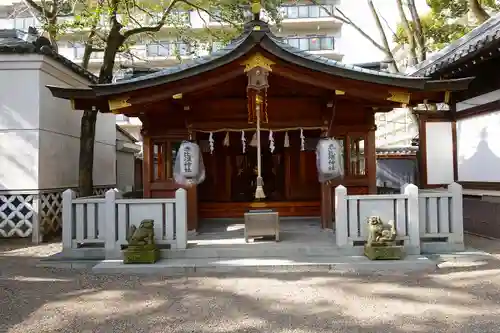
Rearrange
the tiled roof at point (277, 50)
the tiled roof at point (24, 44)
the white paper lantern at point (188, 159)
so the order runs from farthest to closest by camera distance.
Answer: the tiled roof at point (24, 44) → the white paper lantern at point (188, 159) → the tiled roof at point (277, 50)

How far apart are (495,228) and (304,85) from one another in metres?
5.90

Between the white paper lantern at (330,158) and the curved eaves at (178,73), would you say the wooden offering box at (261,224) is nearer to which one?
the white paper lantern at (330,158)

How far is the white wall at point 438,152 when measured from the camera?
12250mm

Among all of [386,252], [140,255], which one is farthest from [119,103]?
[386,252]

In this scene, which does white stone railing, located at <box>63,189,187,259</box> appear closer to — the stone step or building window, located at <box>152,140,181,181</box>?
the stone step

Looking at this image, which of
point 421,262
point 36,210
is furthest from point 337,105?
point 36,210

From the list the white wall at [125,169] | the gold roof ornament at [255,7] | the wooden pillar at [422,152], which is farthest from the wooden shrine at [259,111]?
the white wall at [125,169]

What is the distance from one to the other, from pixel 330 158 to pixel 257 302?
4533mm

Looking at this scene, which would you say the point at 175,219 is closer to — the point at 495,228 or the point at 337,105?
the point at 337,105

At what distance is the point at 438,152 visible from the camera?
40.3 ft

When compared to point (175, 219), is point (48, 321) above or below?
below

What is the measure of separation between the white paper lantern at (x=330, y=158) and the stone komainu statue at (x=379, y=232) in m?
1.89

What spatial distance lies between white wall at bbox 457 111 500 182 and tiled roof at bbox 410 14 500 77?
1681 mm

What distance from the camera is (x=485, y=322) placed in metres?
5.04
